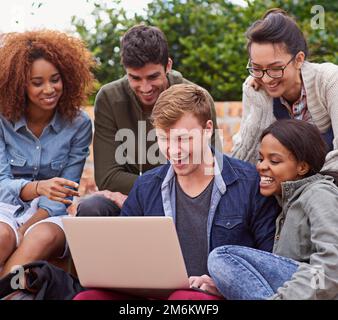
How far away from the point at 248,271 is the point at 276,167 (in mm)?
504

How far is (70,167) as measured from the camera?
14.3ft

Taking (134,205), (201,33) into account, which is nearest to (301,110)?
(134,205)

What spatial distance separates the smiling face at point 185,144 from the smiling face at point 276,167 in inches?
9.9

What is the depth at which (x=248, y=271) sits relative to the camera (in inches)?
127

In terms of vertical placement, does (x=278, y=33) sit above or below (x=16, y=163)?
above

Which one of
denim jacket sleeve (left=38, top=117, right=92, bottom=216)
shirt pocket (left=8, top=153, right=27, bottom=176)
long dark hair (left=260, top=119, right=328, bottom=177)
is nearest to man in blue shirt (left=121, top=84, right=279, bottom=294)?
long dark hair (left=260, top=119, right=328, bottom=177)

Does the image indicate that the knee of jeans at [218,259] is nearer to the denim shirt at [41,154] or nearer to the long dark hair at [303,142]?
the long dark hair at [303,142]

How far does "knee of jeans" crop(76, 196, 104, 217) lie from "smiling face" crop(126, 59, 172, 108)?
0.59m

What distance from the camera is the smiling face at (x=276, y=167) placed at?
353 cm

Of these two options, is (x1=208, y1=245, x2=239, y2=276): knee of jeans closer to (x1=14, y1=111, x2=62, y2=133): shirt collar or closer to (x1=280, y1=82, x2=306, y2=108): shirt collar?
(x1=280, y1=82, x2=306, y2=108): shirt collar

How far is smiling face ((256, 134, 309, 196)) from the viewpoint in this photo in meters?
3.53

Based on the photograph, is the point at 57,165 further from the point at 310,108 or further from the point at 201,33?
the point at 201,33

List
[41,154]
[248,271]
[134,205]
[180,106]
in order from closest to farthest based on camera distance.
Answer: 1. [248,271]
2. [180,106]
3. [134,205]
4. [41,154]

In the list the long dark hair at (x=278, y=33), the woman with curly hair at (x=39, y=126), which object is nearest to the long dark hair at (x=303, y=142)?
the long dark hair at (x=278, y=33)
